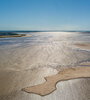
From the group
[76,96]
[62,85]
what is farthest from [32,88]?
[76,96]

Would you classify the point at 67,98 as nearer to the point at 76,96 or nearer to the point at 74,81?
the point at 76,96

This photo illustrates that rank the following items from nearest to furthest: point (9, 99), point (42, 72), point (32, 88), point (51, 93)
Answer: point (9, 99)
point (51, 93)
point (32, 88)
point (42, 72)

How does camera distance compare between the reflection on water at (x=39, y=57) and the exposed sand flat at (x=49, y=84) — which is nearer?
the exposed sand flat at (x=49, y=84)

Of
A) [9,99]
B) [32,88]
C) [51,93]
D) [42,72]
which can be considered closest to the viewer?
[9,99]

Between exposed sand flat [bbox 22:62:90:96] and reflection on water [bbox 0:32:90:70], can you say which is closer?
exposed sand flat [bbox 22:62:90:96]

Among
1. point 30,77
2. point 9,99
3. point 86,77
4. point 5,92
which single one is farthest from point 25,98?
point 86,77

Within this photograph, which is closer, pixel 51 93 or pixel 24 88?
pixel 51 93

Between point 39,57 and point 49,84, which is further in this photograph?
point 39,57

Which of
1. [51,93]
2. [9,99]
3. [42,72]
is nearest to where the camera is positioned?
[9,99]

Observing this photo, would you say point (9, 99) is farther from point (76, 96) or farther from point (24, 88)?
point (76, 96)
